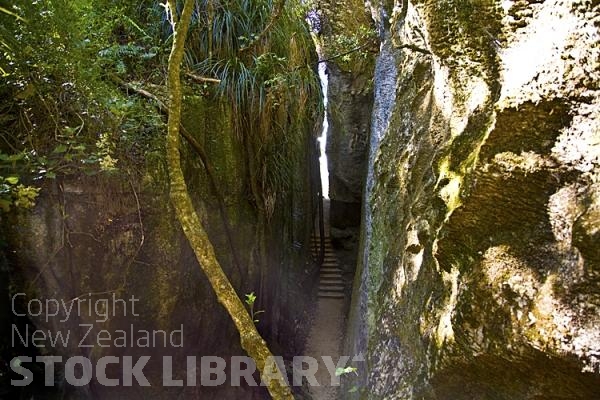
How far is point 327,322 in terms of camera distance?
6.05 metres

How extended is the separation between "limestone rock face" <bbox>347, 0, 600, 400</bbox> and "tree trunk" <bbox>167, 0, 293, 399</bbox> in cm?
68

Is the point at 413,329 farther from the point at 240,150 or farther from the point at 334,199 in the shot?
the point at 334,199

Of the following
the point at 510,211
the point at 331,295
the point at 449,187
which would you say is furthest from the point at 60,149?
the point at 331,295

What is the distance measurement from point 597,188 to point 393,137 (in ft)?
7.15

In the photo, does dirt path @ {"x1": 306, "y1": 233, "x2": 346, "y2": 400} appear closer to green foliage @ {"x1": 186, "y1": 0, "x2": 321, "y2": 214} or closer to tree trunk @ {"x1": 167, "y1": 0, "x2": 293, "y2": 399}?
green foliage @ {"x1": 186, "y1": 0, "x2": 321, "y2": 214}

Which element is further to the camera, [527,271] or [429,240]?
[429,240]

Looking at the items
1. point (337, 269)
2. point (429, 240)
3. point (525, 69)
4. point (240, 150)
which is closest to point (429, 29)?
point (525, 69)

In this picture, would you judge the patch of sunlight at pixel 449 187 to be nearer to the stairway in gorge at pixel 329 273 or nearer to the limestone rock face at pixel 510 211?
the limestone rock face at pixel 510 211

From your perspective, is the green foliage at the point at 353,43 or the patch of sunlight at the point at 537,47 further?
the green foliage at the point at 353,43

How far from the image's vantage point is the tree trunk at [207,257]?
2.13 m

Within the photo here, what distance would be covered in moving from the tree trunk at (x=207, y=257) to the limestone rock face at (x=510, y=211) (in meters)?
0.68

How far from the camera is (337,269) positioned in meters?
7.50

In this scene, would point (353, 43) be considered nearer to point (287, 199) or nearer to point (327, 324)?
point (287, 199)

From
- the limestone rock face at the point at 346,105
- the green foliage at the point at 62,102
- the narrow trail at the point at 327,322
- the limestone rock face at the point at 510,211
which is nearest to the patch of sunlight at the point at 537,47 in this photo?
the limestone rock face at the point at 510,211
